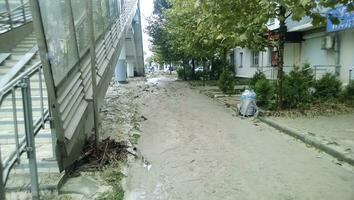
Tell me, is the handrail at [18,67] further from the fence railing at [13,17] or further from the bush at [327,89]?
the bush at [327,89]

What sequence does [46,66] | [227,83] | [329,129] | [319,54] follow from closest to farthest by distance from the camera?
[46,66] → [329,129] → [319,54] → [227,83]

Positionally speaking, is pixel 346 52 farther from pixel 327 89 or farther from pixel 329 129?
pixel 329 129

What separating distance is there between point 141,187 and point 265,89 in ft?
26.2

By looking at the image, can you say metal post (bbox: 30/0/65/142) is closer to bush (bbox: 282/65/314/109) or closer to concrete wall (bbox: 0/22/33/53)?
concrete wall (bbox: 0/22/33/53)

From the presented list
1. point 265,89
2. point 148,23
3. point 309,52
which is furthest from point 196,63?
point 265,89

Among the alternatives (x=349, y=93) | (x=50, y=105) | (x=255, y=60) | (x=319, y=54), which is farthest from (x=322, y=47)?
(x=50, y=105)

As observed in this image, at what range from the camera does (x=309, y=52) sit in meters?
19.1

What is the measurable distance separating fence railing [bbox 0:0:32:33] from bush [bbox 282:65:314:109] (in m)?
8.02

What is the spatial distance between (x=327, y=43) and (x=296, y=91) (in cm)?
623

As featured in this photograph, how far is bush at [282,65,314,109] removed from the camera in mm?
11469

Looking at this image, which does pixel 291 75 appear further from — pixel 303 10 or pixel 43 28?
pixel 43 28

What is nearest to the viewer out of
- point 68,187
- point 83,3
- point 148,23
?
point 68,187

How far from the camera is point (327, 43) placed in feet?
54.2

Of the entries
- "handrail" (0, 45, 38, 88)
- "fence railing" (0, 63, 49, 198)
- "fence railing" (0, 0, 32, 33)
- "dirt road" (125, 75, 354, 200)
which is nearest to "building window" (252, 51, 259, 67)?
"dirt road" (125, 75, 354, 200)
